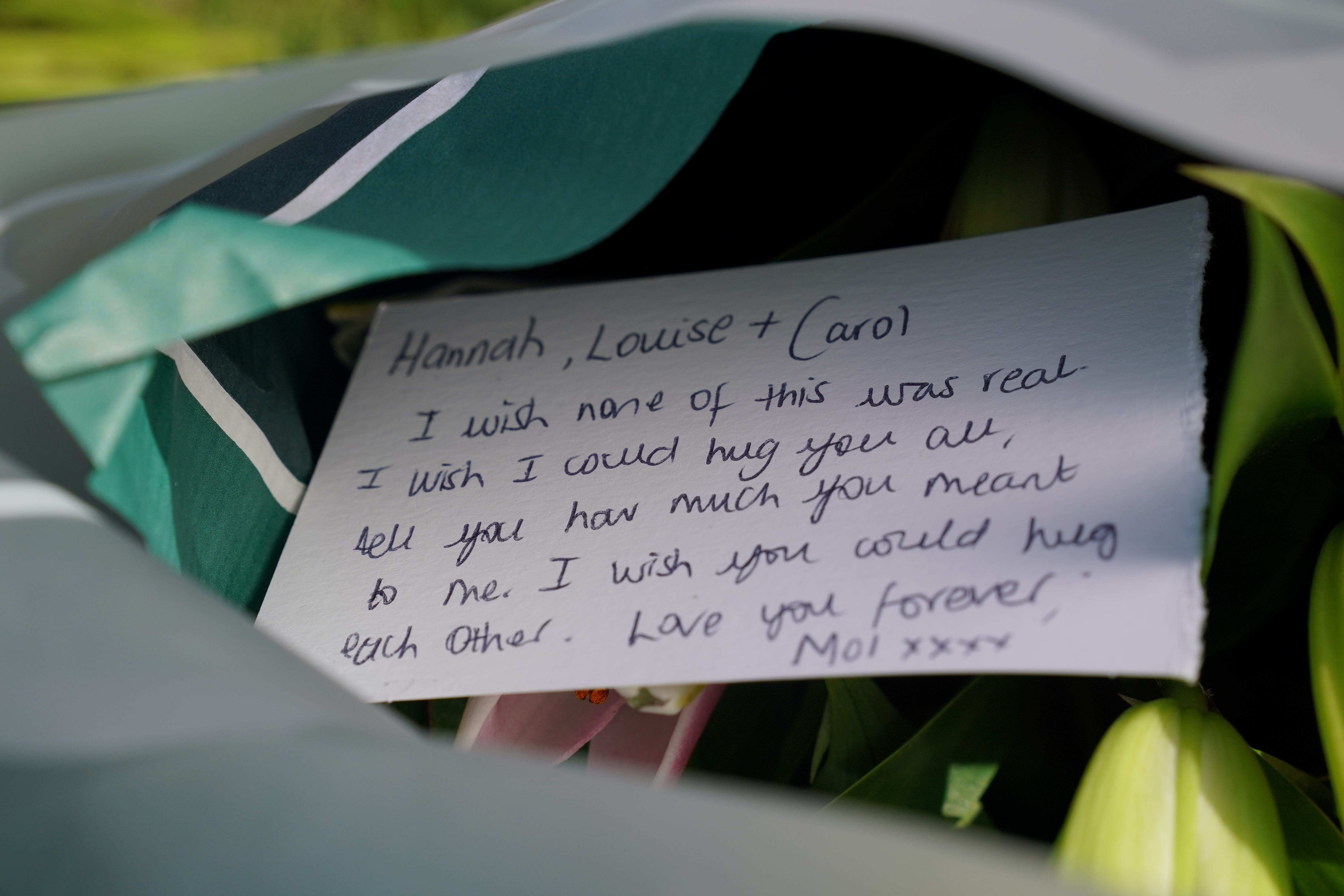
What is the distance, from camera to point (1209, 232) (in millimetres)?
229

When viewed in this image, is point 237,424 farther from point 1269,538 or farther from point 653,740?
point 1269,538

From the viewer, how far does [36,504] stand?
16 centimetres

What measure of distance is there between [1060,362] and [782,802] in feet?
0.44

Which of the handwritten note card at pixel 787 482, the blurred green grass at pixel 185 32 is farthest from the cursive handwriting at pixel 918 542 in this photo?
the blurred green grass at pixel 185 32

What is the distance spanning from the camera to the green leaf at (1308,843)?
0.19 metres

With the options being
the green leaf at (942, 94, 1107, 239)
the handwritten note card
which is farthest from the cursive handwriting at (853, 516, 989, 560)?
the green leaf at (942, 94, 1107, 239)

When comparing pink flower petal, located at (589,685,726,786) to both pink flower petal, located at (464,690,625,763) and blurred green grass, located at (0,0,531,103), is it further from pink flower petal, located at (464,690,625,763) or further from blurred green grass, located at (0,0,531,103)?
blurred green grass, located at (0,0,531,103)

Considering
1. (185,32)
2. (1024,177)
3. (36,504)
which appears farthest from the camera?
(185,32)

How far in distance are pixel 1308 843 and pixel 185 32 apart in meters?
2.16

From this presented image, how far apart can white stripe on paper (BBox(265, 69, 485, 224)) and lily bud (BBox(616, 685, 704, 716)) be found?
12 cm

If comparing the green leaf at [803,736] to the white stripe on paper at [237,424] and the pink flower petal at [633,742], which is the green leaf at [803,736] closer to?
the pink flower petal at [633,742]

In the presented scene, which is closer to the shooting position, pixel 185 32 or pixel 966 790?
pixel 966 790

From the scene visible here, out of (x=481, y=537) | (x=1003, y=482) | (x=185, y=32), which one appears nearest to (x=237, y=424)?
(x=481, y=537)

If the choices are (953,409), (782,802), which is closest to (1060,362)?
(953,409)
